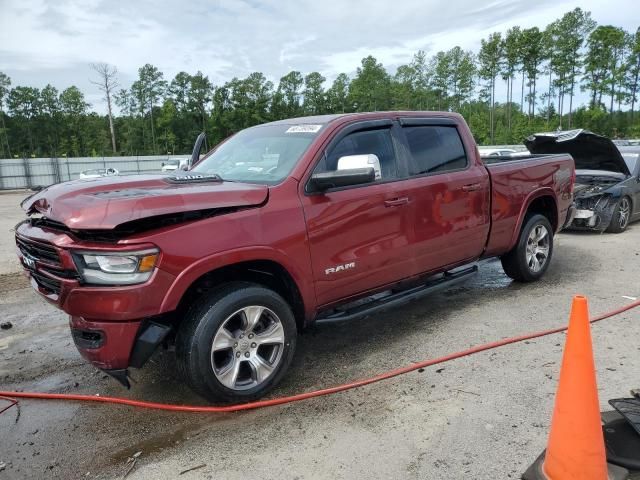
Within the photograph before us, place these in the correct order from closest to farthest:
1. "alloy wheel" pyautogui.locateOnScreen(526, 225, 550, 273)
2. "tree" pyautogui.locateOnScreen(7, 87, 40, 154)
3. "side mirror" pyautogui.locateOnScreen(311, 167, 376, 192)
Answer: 1. "side mirror" pyautogui.locateOnScreen(311, 167, 376, 192)
2. "alloy wheel" pyautogui.locateOnScreen(526, 225, 550, 273)
3. "tree" pyautogui.locateOnScreen(7, 87, 40, 154)

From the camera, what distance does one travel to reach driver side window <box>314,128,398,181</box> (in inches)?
149

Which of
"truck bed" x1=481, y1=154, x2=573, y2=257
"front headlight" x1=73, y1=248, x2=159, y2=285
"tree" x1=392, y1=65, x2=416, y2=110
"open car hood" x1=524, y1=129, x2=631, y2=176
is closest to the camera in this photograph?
"front headlight" x1=73, y1=248, x2=159, y2=285

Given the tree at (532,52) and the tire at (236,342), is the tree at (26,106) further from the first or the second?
the tire at (236,342)

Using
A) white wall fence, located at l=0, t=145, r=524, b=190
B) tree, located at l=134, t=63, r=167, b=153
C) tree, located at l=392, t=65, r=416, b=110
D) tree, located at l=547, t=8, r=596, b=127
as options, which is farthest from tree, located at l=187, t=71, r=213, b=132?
tree, located at l=547, t=8, r=596, b=127

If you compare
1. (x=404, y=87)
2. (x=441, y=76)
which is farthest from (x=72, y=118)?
(x=441, y=76)

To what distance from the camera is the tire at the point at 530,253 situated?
561 cm

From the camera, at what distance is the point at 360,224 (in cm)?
380

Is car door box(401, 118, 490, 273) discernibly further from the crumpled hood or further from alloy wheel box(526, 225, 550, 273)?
the crumpled hood

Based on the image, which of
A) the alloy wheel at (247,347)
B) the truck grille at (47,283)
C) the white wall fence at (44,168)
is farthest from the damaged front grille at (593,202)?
the white wall fence at (44,168)

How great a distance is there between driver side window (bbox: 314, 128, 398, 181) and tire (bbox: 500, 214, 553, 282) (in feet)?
7.37

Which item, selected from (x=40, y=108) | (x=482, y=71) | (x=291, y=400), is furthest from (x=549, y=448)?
(x=40, y=108)

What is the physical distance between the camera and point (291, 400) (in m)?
3.32

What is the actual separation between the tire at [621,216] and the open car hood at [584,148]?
24.2 inches

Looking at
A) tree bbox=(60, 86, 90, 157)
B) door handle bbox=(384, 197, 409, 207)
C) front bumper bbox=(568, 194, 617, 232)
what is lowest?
front bumper bbox=(568, 194, 617, 232)
